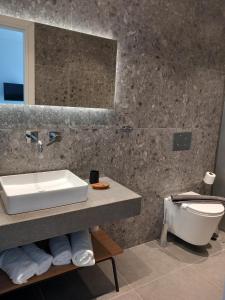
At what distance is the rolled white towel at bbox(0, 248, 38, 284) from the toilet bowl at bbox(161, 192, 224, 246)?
4.46ft

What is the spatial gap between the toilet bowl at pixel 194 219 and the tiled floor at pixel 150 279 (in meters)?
0.19

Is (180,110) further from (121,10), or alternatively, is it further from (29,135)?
(29,135)

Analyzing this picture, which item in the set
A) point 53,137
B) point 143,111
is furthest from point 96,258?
point 143,111

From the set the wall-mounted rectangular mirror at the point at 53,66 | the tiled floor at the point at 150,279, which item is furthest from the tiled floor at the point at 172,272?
the wall-mounted rectangular mirror at the point at 53,66

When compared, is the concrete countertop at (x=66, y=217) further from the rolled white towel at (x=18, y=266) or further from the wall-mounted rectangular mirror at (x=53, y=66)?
the wall-mounted rectangular mirror at (x=53, y=66)

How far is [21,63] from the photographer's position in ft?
5.08

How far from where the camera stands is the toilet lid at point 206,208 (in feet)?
6.93

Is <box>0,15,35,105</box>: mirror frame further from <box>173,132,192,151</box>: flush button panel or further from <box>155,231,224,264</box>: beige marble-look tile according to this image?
<box>155,231,224,264</box>: beige marble-look tile

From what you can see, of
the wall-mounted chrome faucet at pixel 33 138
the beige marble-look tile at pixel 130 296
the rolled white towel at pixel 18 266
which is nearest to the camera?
the rolled white towel at pixel 18 266

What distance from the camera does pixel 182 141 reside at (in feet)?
8.02

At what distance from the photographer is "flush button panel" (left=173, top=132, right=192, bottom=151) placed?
7.86 feet

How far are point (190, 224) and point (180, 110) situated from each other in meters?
1.06

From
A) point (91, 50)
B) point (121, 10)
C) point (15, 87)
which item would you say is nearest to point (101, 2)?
point (121, 10)

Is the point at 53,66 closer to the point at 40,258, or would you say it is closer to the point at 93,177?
the point at 93,177
